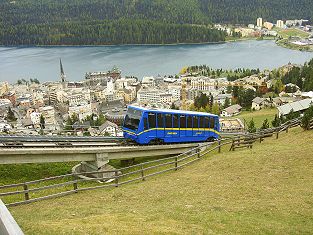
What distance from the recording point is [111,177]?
1683cm

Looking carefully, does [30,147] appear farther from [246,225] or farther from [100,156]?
[246,225]

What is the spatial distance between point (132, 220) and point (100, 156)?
12.0m

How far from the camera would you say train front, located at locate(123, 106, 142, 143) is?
24.8m

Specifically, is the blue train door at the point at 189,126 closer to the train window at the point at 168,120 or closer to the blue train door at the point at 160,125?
the train window at the point at 168,120

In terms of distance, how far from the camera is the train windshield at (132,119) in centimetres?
2477

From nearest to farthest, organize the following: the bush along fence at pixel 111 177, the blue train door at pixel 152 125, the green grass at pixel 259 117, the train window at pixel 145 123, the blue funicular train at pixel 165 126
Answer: the bush along fence at pixel 111 177 → the train window at pixel 145 123 → the blue funicular train at pixel 165 126 → the blue train door at pixel 152 125 → the green grass at pixel 259 117

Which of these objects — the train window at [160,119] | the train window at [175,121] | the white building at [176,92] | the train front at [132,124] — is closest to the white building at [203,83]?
the white building at [176,92]

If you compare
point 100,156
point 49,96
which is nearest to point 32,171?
point 100,156

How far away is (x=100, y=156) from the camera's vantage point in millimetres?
22828

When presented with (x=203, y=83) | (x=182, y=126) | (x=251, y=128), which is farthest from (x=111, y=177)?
(x=203, y=83)

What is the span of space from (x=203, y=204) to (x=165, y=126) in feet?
42.1

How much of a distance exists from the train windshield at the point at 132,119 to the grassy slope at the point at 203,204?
19.5ft

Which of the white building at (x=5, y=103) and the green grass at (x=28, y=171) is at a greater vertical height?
the green grass at (x=28, y=171)

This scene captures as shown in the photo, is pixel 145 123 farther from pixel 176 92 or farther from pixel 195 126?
pixel 176 92
